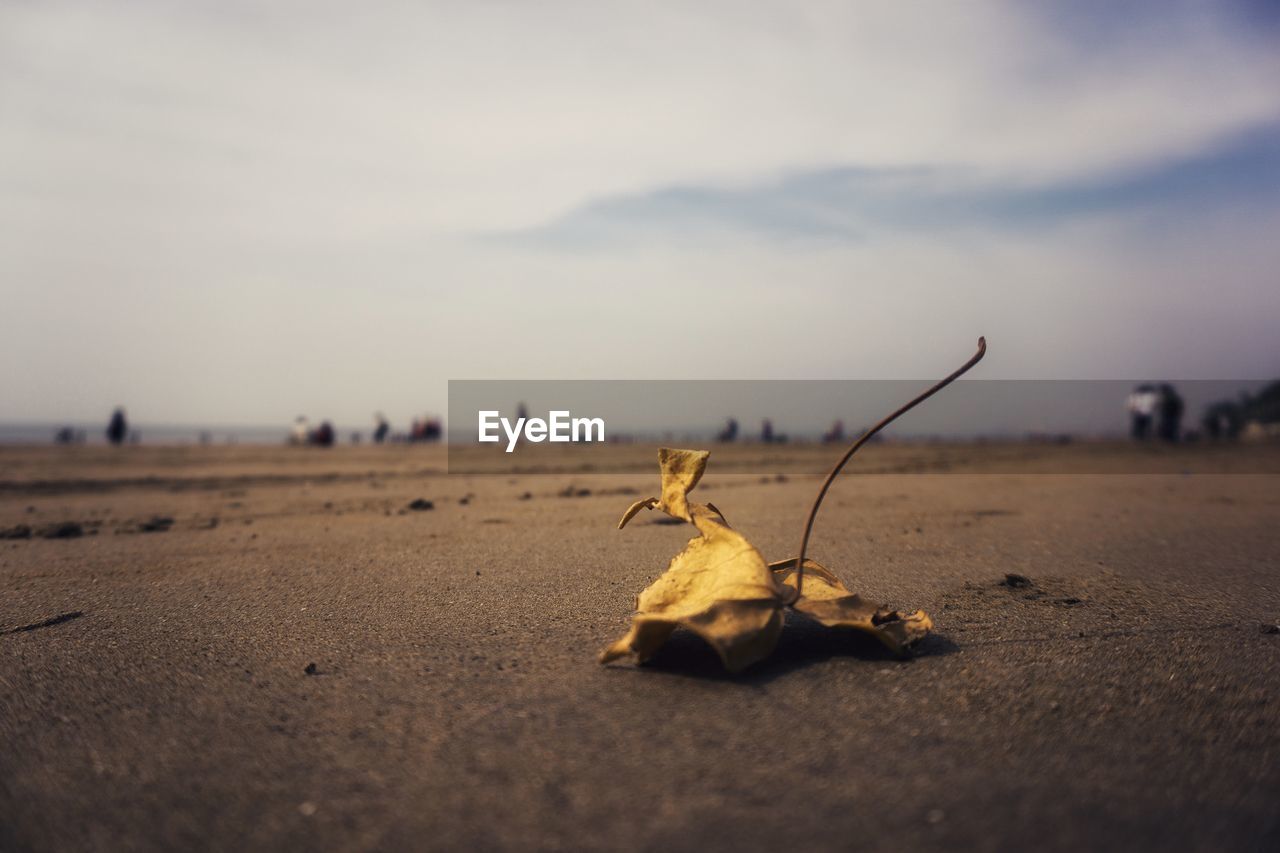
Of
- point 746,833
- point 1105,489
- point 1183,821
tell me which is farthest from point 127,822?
point 1105,489

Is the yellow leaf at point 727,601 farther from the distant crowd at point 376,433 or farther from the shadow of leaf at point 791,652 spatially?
the distant crowd at point 376,433

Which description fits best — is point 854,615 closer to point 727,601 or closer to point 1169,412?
point 727,601

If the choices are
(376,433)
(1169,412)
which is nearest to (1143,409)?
(1169,412)

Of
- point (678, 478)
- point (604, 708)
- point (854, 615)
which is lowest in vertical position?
point (604, 708)

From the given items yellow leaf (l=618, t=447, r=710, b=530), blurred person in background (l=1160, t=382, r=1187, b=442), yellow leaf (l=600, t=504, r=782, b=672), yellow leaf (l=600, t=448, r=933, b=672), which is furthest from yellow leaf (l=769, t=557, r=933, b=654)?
blurred person in background (l=1160, t=382, r=1187, b=442)

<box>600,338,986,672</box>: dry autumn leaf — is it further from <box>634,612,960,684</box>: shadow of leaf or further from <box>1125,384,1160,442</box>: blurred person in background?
<box>1125,384,1160,442</box>: blurred person in background

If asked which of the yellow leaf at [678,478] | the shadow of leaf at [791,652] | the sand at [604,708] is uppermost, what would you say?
the yellow leaf at [678,478]

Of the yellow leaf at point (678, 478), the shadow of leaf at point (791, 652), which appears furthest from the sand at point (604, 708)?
the yellow leaf at point (678, 478)
